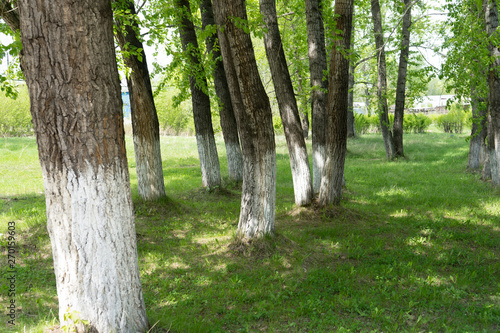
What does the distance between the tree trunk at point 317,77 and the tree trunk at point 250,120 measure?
10.3 ft

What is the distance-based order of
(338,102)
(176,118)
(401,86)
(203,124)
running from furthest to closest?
1. (176,118)
2. (401,86)
3. (203,124)
4. (338,102)

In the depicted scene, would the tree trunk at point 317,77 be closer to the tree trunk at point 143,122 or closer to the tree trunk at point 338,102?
the tree trunk at point 338,102

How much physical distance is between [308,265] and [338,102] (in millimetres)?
3329

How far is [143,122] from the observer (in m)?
8.03

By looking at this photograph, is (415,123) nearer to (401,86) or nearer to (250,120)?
(401,86)

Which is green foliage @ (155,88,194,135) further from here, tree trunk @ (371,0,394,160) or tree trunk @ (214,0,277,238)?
tree trunk @ (214,0,277,238)

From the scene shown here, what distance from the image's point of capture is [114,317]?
3.06 metres

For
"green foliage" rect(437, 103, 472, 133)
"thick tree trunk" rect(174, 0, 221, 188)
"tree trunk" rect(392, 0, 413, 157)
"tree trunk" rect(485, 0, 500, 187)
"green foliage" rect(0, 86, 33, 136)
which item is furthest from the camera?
"green foliage" rect(437, 103, 472, 133)

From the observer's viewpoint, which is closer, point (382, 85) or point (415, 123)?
A: point (382, 85)

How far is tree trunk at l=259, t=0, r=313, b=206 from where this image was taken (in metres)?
7.61

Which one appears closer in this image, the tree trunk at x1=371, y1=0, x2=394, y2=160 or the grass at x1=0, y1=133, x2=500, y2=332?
the grass at x1=0, y1=133, x2=500, y2=332

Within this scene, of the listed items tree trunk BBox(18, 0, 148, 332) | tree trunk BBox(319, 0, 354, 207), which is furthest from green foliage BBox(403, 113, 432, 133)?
tree trunk BBox(18, 0, 148, 332)

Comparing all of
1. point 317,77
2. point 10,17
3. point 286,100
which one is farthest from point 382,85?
point 10,17

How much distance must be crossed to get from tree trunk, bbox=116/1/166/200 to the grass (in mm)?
474
